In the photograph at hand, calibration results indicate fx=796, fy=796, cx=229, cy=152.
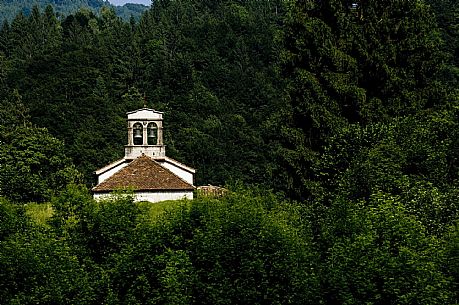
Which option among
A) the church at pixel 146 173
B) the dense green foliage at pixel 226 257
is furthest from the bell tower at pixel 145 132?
the dense green foliage at pixel 226 257

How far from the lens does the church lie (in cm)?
3167

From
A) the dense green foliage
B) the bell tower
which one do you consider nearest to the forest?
the dense green foliage

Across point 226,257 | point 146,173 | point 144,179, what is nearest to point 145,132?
point 146,173

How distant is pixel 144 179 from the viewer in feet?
106

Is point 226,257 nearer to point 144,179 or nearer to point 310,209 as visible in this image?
point 310,209

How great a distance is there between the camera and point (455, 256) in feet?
46.4

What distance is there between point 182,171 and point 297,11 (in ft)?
48.2

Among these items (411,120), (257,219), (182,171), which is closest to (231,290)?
(257,219)

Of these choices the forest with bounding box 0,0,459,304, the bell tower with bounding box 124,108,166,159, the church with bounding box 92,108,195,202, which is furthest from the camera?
the bell tower with bounding box 124,108,166,159

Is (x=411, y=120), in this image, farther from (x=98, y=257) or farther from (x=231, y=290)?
(x=98, y=257)

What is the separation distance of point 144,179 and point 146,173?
0.39 m

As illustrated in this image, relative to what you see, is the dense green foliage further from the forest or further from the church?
the church

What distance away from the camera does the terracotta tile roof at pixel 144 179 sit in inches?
1247

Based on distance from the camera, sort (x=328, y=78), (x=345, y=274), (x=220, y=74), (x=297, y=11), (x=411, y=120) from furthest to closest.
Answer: (x=220, y=74) < (x=297, y=11) < (x=328, y=78) < (x=411, y=120) < (x=345, y=274)
